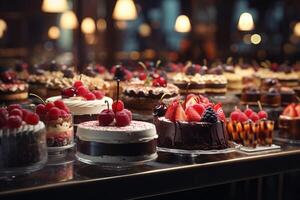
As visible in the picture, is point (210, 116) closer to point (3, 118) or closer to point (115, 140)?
point (115, 140)

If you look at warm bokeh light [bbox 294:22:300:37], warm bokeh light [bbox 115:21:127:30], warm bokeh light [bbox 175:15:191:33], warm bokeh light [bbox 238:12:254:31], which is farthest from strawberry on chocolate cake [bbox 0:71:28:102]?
warm bokeh light [bbox 294:22:300:37]

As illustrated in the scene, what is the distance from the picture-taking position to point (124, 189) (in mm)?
3074

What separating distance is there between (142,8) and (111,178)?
1040 cm

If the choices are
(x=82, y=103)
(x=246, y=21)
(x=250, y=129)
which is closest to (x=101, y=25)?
(x=246, y=21)

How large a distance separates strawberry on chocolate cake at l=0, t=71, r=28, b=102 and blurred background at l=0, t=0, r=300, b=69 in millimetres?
6076

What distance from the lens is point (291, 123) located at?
14.8 ft

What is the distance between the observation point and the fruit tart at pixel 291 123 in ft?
14.6

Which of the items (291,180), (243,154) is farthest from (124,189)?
(291,180)

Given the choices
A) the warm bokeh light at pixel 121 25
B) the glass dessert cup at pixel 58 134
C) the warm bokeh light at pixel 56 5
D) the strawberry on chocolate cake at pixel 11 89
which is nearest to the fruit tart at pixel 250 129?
the glass dessert cup at pixel 58 134

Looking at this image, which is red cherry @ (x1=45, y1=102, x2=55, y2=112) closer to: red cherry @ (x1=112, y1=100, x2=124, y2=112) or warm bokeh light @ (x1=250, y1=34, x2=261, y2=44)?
red cherry @ (x1=112, y1=100, x2=124, y2=112)

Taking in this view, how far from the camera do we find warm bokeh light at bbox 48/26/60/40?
41.0ft

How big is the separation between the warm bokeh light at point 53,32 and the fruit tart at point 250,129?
8.95m

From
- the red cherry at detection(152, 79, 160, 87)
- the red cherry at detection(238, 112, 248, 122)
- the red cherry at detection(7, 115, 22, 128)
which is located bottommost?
the red cherry at detection(238, 112, 248, 122)

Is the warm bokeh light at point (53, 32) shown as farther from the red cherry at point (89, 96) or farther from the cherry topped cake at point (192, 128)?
the cherry topped cake at point (192, 128)
